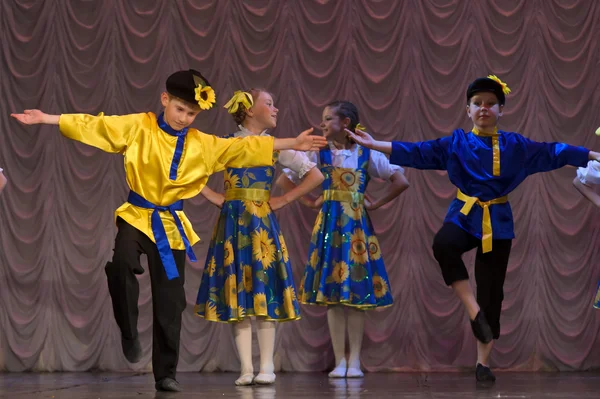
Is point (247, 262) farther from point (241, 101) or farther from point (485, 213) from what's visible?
point (485, 213)

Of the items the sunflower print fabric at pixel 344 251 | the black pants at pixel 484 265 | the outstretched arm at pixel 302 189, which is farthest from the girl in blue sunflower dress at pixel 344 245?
the black pants at pixel 484 265

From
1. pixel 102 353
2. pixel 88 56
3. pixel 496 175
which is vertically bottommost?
pixel 102 353

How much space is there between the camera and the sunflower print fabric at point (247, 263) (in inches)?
166

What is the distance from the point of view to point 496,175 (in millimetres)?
4207

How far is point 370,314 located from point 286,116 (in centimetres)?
135

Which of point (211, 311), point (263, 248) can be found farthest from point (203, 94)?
point (211, 311)

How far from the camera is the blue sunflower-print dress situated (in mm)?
4223

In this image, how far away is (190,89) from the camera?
148 inches

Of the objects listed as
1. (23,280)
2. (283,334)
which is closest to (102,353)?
(23,280)

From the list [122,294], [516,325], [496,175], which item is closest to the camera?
[122,294]

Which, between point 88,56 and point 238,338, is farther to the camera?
point 88,56

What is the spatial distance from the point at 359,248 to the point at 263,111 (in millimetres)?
944

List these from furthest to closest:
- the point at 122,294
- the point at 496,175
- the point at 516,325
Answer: the point at 516,325, the point at 496,175, the point at 122,294

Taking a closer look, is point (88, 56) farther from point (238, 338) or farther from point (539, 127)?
point (539, 127)
